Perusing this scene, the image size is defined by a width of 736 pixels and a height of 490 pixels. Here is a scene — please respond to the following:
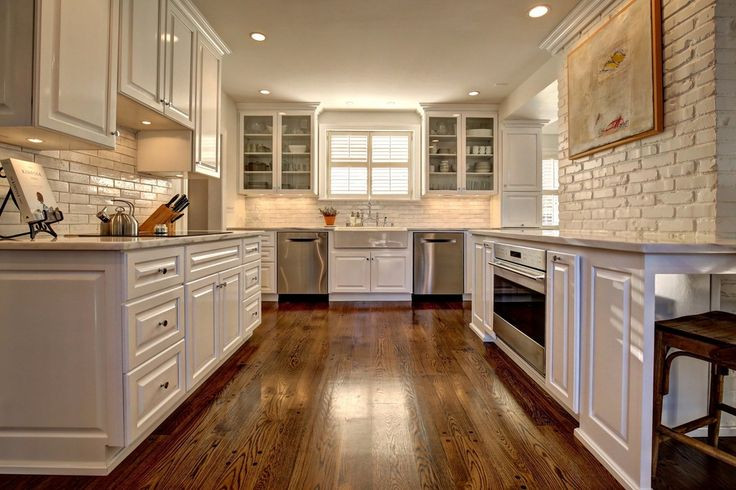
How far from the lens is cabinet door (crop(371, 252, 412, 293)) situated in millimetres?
4875

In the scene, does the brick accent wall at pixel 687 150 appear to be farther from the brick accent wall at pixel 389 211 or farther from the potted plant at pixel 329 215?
the potted plant at pixel 329 215

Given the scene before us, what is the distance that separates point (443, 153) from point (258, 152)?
2.44 metres

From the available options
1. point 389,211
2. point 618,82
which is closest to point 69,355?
point 618,82

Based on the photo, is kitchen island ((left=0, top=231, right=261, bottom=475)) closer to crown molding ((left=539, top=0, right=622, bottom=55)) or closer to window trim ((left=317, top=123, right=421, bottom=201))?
crown molding ((left=539, top=0, right=622, bottom=55))

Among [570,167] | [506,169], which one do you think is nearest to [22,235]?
[570,167]

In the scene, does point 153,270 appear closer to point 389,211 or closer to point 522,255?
point 522,255

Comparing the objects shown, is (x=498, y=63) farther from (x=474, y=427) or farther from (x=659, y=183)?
(x=474, y=427)

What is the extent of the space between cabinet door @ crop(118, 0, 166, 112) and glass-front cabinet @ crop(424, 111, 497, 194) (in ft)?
11.4

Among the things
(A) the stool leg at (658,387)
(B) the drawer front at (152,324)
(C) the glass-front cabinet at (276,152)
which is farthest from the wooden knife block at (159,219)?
(A) the stool leg at (658,387)

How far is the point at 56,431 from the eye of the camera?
57.6 inches

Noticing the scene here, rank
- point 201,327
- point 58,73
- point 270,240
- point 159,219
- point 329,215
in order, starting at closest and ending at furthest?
point 58,73
point 201,327
point 159,219
point 270,240
point 329,215

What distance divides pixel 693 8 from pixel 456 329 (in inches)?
103

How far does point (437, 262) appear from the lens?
16.1ft

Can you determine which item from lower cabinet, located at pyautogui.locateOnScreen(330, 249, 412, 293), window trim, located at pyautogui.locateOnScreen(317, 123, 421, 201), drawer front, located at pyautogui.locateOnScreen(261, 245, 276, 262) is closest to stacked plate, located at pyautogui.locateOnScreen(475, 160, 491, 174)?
window trim, located at pyautogui.locateOnScreen(317, 123, 421, 201)
